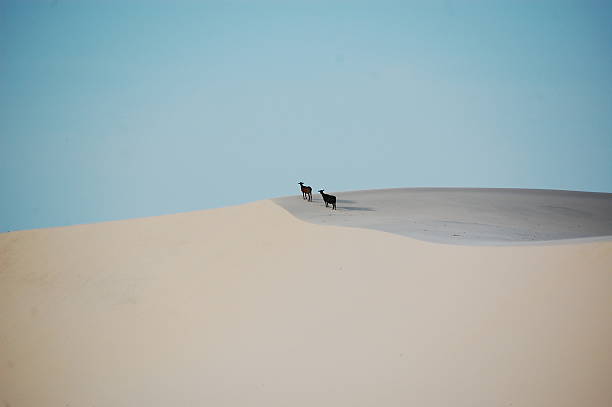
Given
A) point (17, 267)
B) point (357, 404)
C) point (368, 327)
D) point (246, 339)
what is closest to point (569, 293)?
point (368, 327)

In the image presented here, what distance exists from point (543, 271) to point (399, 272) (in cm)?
194

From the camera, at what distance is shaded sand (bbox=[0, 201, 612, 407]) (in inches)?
190

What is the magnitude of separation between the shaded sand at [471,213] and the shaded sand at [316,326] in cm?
109

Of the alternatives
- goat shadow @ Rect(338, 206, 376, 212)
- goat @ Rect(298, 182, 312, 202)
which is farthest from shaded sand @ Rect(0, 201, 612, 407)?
goat @ Rect(298, 182, 312, 202)

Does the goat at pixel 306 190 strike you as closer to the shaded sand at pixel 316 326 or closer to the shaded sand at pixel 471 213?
the shaded sand at pixel 471 213

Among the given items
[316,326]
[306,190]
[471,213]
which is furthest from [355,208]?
[316,326]

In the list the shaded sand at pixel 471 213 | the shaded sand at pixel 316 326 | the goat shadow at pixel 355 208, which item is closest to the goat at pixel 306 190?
the shaded sand at pixel 471 213

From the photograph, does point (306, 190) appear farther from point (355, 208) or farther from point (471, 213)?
point (471, 213)

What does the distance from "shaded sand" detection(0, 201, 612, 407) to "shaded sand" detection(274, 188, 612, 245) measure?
1.09 metres

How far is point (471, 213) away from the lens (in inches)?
442

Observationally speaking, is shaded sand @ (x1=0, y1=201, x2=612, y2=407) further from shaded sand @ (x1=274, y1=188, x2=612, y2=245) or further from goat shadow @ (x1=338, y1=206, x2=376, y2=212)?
goat shadow @ (x1=338, y1=206, x2=376, y2=212)

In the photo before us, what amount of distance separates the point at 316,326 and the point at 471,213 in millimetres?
6549

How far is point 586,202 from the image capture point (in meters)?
13.8

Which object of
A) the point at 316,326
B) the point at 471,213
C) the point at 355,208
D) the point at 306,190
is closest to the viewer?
the point at 316,326
